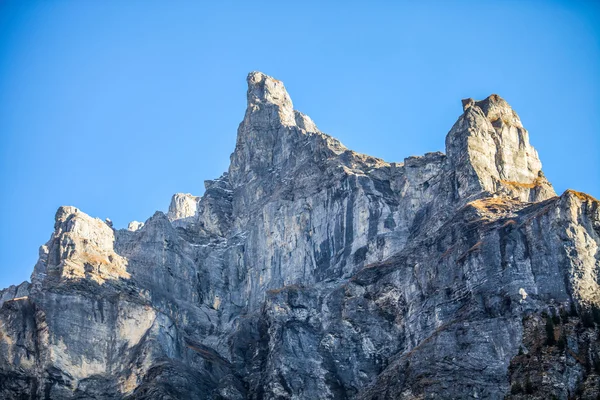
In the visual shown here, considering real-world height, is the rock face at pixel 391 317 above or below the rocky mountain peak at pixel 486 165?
below

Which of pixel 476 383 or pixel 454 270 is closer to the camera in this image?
pixel 476 383

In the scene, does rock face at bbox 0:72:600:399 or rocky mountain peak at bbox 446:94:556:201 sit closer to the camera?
rock face at bbox 0:72:600:399

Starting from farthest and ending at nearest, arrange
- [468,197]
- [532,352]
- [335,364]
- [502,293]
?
1. [468,197]
2. [335,364]
3. [502,293]
4. [532,352]

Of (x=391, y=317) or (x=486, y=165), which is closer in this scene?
(x=391, y=317)

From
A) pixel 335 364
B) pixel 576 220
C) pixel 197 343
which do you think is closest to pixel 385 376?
pixel 335 364

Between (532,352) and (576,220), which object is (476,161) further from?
(532,352)

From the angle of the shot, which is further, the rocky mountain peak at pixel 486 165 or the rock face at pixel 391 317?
the rocky mountain peak at pixel 486 165

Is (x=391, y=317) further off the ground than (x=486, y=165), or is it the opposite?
(x=486, y=165)

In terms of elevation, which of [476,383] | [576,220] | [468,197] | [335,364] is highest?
[468,197]

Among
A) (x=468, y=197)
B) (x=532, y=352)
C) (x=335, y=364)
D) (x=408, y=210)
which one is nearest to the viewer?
(x=532, y=352)

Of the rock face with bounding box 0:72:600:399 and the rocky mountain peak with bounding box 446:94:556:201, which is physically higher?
the rocky mountain peak with bounding box 446:94:556:201

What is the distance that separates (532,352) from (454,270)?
888 inches

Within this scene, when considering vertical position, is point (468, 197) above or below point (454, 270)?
above

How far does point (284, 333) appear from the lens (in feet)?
579
